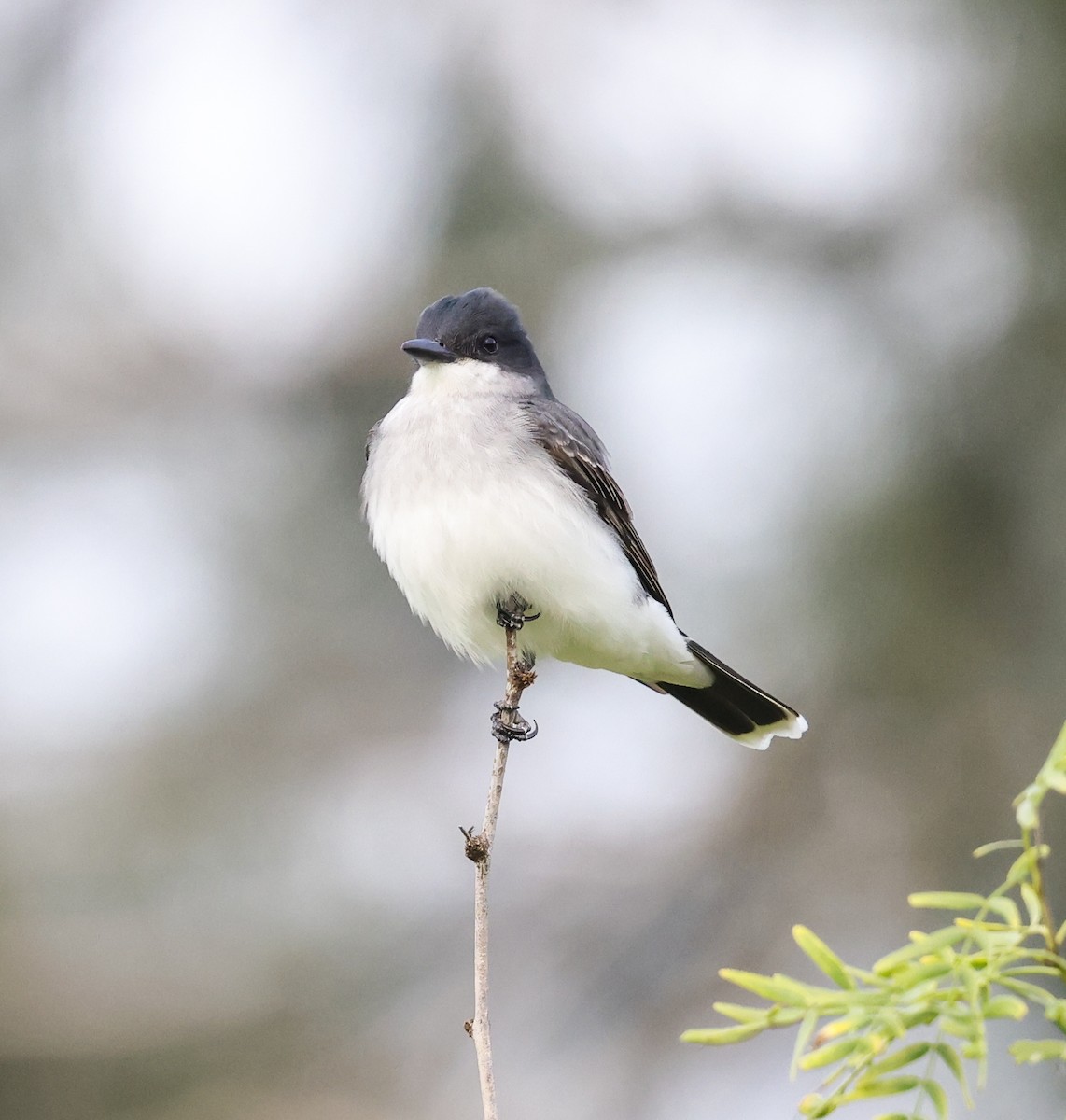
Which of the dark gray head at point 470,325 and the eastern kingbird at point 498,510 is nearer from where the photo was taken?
the eastern kingbird at point 498,510

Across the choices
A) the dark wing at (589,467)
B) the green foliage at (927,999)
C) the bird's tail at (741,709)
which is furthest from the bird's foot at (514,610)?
the green foliage at (927,999)

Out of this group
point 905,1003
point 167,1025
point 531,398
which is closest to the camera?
point 905,1003

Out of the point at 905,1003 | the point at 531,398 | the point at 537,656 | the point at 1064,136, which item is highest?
the point at 1064,136

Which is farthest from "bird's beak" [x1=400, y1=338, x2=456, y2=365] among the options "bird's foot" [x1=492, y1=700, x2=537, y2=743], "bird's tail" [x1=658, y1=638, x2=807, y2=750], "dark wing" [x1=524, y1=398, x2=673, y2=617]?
"bird's tail" [x1=658, y1=638, x2=807, y2=750]

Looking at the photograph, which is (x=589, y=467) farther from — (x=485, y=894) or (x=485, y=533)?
(x=485, y=894)

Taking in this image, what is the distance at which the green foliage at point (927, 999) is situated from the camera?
1.02 m

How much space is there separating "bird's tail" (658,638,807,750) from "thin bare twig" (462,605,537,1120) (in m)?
1.94

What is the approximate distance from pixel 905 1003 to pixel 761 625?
634cm

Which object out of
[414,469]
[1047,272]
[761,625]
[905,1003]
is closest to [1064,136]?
[1047,272]

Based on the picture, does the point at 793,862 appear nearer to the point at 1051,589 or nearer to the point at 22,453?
the point at 1051,589

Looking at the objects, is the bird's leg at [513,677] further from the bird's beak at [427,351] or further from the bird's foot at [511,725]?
the bird's beak at [427,351]

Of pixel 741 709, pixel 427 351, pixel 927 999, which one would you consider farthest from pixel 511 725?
pixel 927 999

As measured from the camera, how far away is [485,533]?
12.4ft

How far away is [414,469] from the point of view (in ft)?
12.8
